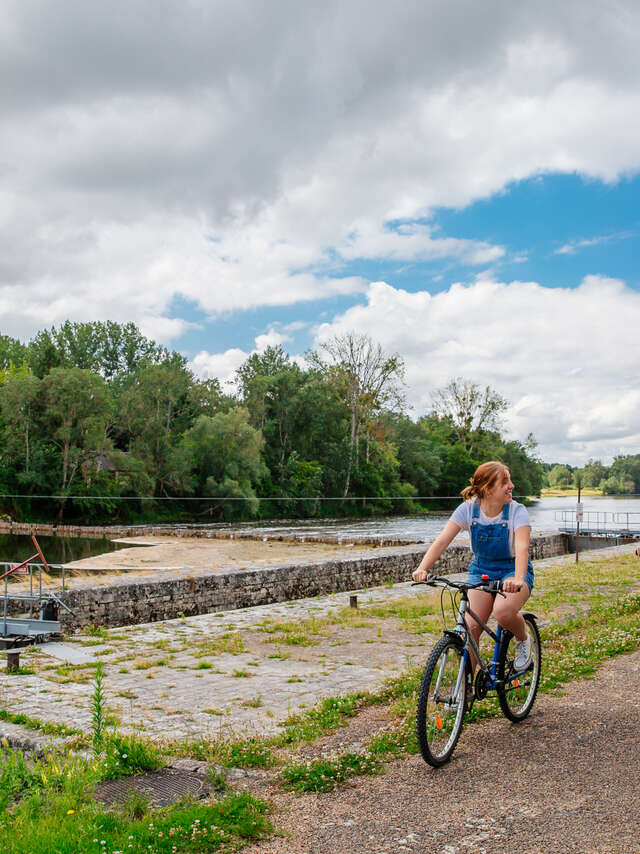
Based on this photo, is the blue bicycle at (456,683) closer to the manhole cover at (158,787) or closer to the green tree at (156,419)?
the manhole cover at (158,787)

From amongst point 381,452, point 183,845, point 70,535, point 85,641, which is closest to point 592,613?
point 85,641

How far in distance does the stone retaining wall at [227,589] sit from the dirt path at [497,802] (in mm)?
7339

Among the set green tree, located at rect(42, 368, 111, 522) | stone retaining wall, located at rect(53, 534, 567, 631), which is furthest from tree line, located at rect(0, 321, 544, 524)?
stone retaining wall, located at rect(53, 534, 567, 631)

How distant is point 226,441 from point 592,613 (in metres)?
51.0

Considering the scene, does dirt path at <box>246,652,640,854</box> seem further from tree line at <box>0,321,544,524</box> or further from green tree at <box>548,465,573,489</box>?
green tree at <box>548,465,573,489</box>

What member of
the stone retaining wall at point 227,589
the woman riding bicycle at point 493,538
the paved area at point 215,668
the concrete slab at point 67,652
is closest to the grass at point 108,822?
the paved area at point 215,668

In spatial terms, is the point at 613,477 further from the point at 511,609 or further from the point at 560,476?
the point at 511,609

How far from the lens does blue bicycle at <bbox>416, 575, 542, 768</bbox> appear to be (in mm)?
4113

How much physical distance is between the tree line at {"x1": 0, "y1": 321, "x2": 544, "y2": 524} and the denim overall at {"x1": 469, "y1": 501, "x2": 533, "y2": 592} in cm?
4909

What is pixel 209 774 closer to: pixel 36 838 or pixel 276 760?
pixel 276 760

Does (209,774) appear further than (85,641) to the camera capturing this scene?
No

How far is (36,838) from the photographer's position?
3.28 m

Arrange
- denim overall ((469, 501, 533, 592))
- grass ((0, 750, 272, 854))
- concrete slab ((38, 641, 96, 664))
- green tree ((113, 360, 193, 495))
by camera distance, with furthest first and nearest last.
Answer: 1. green tree ((113, 360, 193, 495))
2. concrete slab ((38, 641, 96, 664))
3. denim overall ((469, 501, 533, 592))
4. grass ((0, 750, 272, 854))

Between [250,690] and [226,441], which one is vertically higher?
[226,441]
